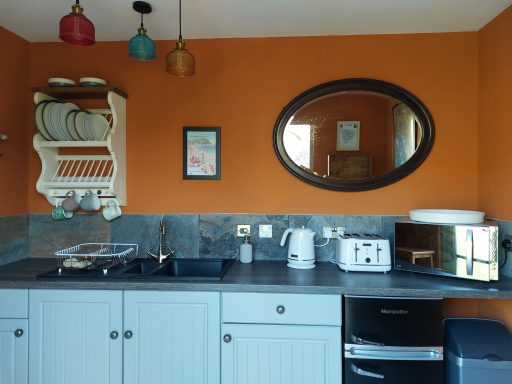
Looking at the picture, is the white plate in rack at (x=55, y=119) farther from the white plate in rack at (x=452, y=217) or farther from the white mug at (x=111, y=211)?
the white plate in rack at (x=452, y=217)

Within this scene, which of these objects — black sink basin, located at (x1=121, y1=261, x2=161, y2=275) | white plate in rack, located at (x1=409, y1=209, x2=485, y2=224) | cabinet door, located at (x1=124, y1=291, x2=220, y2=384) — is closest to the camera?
cabinet door, located at (x1=124, y1=291, x2=220, y2=384)

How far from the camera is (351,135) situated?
2.08 metres

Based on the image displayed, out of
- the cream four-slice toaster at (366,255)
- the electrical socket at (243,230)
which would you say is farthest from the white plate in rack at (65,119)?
the cream four-slice toaster at (366,255)

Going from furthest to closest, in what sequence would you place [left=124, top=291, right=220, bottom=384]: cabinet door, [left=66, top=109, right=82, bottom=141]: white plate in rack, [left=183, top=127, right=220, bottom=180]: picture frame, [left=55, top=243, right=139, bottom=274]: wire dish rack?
1. [left=183, top=127, right=220, bottom=180]: picture frame
2. [left=66, top=109, right=82, bottom=141]: white plate in rack
3. [left=55, top=243, right=139, bottom=274]: wire dish rack
4. [left=124, top=291, right=220, bottom=384]: cabinet door

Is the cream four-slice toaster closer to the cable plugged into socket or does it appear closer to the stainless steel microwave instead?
the stainless steel microwave

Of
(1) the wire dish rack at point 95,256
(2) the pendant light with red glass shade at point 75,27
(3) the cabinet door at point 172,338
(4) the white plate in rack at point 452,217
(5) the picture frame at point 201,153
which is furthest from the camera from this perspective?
(5) the picture frame at point 201,153

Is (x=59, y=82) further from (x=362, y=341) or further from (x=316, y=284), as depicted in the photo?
(x=362, y=341)

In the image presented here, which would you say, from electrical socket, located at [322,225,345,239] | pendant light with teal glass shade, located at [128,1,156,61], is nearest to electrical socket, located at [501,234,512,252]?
electrical socket, located at [322,225,345,239]

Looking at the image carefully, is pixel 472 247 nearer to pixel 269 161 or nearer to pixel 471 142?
pixel 471 142

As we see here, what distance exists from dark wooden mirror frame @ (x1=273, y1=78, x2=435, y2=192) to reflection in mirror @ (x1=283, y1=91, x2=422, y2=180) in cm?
3

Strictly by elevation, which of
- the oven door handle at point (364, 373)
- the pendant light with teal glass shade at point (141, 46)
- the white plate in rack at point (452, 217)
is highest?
the pendant light with teal glass shade at point (141, 46)

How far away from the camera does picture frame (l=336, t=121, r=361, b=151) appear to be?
2072 millimetres

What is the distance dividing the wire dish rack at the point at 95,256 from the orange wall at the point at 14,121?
1.59 ft

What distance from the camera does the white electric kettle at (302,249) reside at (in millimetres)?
1880
